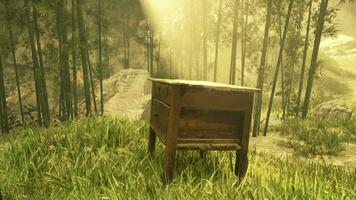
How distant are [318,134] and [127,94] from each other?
10070mm

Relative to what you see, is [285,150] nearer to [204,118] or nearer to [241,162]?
[241,162]

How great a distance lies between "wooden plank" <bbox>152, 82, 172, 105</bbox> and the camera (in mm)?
3713

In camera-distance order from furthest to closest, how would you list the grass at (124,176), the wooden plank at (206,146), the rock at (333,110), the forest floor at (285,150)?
the rock at (333,110) < the forest floor at (285,150) < the wooden plank at (206,146) < the grass at (124,176)

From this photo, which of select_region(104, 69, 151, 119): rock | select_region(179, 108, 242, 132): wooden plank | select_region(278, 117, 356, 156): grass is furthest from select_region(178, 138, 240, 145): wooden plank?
select_region(104, 69, 151, 119): rock

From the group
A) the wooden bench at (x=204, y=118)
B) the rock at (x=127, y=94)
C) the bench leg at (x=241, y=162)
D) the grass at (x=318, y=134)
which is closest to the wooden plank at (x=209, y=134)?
the wooden bench at (x=204, y=118)

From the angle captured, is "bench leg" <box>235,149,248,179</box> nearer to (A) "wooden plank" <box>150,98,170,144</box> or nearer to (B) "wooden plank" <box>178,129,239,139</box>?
(B) "wooden plank" <box>178,129,239,139</box>

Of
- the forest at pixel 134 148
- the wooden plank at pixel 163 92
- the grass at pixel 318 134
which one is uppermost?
the wooden plank at pixel 163 92

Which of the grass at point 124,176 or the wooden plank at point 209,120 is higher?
the wooden plank at point 209,120

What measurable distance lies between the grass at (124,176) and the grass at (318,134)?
615 cm

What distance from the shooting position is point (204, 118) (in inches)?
146

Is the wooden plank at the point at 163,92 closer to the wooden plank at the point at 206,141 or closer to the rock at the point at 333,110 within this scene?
the wooden plank at the point at 206,141

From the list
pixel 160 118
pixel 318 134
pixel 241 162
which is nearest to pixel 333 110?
pixel 318 134

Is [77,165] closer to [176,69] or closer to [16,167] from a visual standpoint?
[16,167]

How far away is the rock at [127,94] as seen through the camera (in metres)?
16.3
